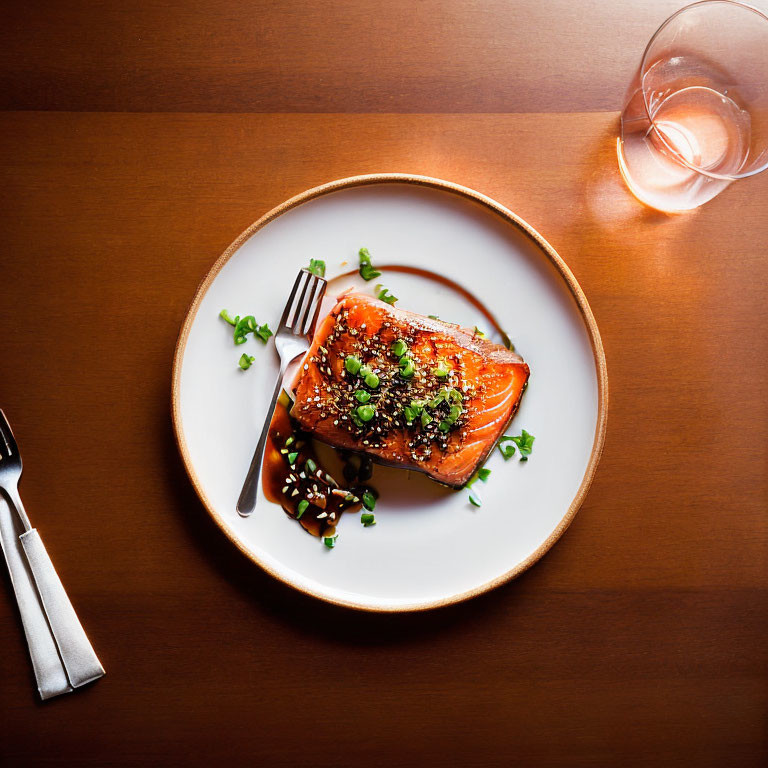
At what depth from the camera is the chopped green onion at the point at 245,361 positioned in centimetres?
150

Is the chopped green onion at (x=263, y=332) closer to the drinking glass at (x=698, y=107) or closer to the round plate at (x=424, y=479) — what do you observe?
the round plate at (x=424, y=479)

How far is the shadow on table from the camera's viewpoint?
158 cm

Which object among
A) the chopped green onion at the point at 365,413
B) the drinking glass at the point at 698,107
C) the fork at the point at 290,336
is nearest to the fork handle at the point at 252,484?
the fork at the point at 290,336

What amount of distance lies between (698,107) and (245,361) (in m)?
1.38

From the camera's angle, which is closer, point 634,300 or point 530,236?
point 530,236

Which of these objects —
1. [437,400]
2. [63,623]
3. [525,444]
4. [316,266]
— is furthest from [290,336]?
[63,623]

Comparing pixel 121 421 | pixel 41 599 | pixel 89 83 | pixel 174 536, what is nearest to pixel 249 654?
pixel 174 536

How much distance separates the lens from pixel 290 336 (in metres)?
1.52

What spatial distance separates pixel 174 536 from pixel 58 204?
961 mm

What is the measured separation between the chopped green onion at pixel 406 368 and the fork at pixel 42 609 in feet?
3.49

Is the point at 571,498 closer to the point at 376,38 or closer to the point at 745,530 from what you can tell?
the point at 745,530

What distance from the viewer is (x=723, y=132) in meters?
1.55

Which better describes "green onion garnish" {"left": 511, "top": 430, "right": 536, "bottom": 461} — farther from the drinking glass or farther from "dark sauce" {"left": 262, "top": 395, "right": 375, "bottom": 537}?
the drinking glass

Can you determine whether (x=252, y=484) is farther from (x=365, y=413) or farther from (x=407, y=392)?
(x=407, y=392)
